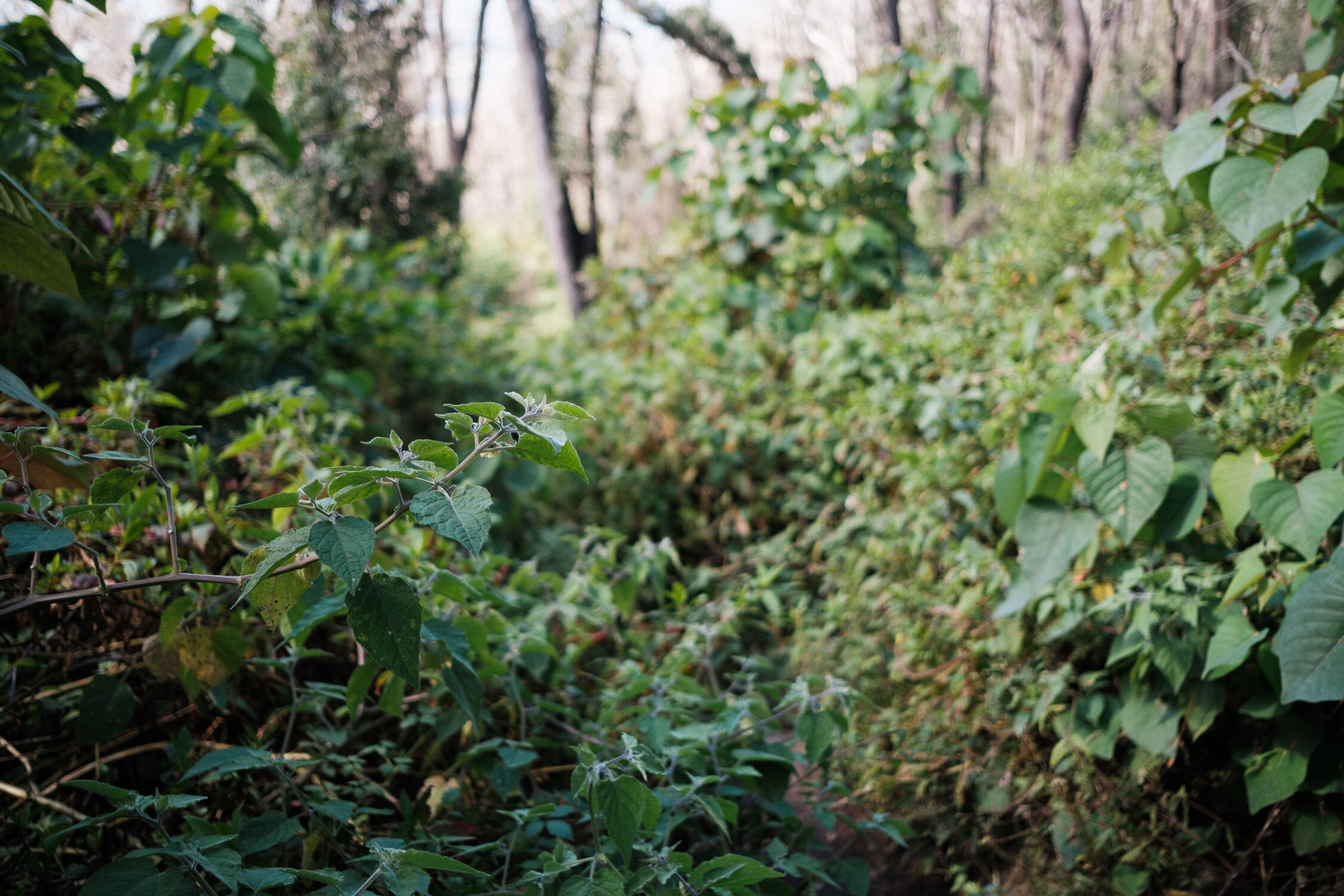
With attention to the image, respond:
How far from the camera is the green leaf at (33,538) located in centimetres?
85

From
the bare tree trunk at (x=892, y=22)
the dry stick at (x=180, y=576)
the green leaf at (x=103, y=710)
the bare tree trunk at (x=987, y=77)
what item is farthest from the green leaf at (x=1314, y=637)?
the bare tree trunk at (x=892, y=22)

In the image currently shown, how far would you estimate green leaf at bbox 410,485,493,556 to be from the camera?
74 centimetres

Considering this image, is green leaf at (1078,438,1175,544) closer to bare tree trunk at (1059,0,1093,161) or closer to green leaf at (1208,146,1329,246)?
green leaf at (1208,146,1329,246)

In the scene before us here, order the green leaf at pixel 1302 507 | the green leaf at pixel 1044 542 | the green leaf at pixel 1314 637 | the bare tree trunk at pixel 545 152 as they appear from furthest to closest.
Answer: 1. the bare tree trunk at pixel 545 152
2. the green leaf at pixel 1044 542
3. the green leaf at pixel 1302 507
4. the green leaf at pixel 1314 637

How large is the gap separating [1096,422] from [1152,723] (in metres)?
0.57

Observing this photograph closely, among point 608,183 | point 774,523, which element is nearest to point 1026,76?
point 774,523

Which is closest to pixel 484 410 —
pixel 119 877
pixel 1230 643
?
pixel 119 877

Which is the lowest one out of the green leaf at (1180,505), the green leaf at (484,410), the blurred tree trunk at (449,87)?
the green leaf at (1180,505)

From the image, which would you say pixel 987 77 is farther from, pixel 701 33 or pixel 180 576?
pixel 180 576

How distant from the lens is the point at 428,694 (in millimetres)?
1384

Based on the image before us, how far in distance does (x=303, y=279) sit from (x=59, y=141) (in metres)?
1.40

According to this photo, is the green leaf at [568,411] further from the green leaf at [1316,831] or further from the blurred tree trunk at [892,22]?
the blurred tree trunk at [892,22]

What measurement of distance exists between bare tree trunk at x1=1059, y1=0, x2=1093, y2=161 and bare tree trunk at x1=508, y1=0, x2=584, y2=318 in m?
3.65

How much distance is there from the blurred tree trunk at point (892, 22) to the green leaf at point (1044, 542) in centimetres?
495
